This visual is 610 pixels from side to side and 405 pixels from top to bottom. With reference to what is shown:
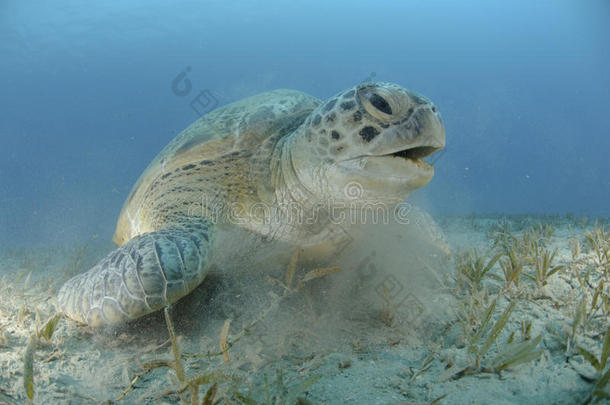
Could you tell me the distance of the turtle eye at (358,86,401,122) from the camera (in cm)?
182

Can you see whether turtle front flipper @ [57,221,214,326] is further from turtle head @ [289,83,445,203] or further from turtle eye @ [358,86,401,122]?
turtle eye @ [358,86,401,122]

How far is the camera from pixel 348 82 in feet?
139

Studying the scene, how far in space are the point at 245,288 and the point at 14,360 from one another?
1107 mm

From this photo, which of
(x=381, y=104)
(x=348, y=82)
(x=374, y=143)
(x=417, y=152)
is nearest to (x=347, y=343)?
(x=374, y=143)

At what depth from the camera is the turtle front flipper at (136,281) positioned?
1.70 metres

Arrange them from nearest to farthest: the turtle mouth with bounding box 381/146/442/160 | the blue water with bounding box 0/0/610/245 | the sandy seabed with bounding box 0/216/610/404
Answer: the sandy seabed with bounding box 0/216/610/404
the turtle mouth with bounding box 381/146/442/160
the blue water with bounding box 0/0/610/245

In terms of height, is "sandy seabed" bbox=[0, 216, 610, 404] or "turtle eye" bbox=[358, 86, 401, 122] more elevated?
"turtle eye" bbox=[358, 86, 401, 122]

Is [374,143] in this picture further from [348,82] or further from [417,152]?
[348,82]

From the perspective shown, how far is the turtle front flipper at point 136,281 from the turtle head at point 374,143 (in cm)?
93

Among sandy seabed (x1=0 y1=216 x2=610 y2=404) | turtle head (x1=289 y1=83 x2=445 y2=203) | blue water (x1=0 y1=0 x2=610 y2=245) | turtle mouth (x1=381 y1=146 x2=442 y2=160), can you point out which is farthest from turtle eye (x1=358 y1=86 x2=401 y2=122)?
blue water (x1=0 y1=0 x2=610 y2=245)

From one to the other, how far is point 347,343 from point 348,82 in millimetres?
44365

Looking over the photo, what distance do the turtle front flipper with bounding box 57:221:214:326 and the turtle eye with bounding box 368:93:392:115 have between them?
1337mm

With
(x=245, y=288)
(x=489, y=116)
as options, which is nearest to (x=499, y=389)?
(x=245, y=288)

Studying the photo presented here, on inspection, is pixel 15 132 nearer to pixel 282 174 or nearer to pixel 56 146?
pixel 56 146
